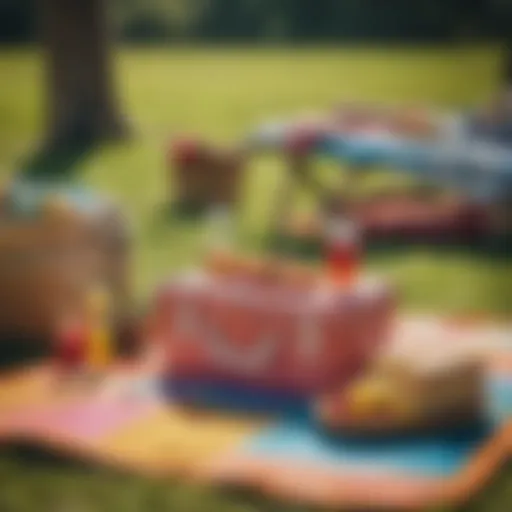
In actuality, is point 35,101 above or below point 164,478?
above

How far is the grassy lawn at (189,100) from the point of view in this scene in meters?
1.57

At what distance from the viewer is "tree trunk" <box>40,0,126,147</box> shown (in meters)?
1.58

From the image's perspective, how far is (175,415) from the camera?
5.26ft

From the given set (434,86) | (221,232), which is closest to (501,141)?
(434,86)

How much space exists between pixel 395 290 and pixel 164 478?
0.39 meters

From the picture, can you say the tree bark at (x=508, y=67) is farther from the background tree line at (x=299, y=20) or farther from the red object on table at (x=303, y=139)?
the red object on table at (x=303, y=139)

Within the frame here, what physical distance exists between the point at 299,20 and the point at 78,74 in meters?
0.26

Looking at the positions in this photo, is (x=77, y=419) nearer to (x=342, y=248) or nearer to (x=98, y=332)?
(x=98, y=332)

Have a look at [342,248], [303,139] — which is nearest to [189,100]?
[303,139]

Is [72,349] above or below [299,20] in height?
below

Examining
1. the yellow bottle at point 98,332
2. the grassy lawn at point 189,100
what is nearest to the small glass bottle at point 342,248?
the grassy lawn at point 189,100

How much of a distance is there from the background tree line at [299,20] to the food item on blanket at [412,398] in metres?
0.36

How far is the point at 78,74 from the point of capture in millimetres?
1609

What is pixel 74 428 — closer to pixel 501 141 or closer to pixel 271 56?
pixel 271 56
